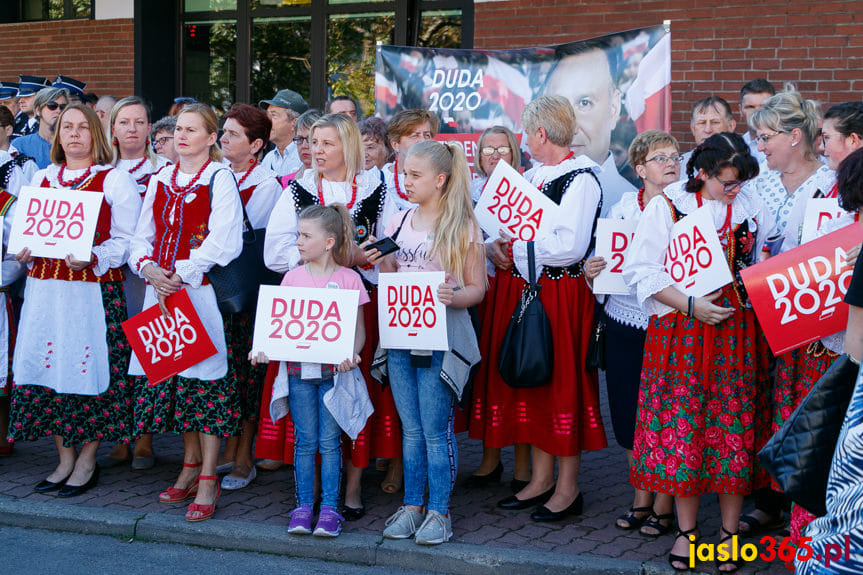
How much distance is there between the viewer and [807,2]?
8.05m

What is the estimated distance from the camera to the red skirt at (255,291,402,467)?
496cm

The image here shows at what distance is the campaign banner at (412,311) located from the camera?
4434mm

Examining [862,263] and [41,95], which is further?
[41,95]

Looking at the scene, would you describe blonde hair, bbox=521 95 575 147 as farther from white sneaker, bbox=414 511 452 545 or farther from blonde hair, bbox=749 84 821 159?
white sneaker, bbox=414 511 452 545

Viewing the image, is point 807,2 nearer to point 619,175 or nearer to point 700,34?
point 700,34

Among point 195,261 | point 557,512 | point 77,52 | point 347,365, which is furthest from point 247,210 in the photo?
point 77,52

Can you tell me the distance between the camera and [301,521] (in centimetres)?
468

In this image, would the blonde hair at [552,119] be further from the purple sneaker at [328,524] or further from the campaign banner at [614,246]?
the purple sneaker at [328,524]

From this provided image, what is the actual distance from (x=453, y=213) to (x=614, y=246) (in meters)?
0.82

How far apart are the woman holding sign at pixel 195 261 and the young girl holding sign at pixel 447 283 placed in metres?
0.89

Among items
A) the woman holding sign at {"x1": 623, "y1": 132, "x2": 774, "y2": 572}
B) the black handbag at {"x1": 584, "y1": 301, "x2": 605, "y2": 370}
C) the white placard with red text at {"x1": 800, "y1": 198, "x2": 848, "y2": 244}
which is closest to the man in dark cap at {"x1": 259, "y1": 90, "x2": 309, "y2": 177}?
the black handbag at {"x1": 584, "y1": 301, "x2": 605, "y2": 370}

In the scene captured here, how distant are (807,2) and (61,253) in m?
6.34

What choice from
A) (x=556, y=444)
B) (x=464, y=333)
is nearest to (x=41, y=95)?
(x=464, y=333)

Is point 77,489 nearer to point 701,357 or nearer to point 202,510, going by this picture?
point 202,510
